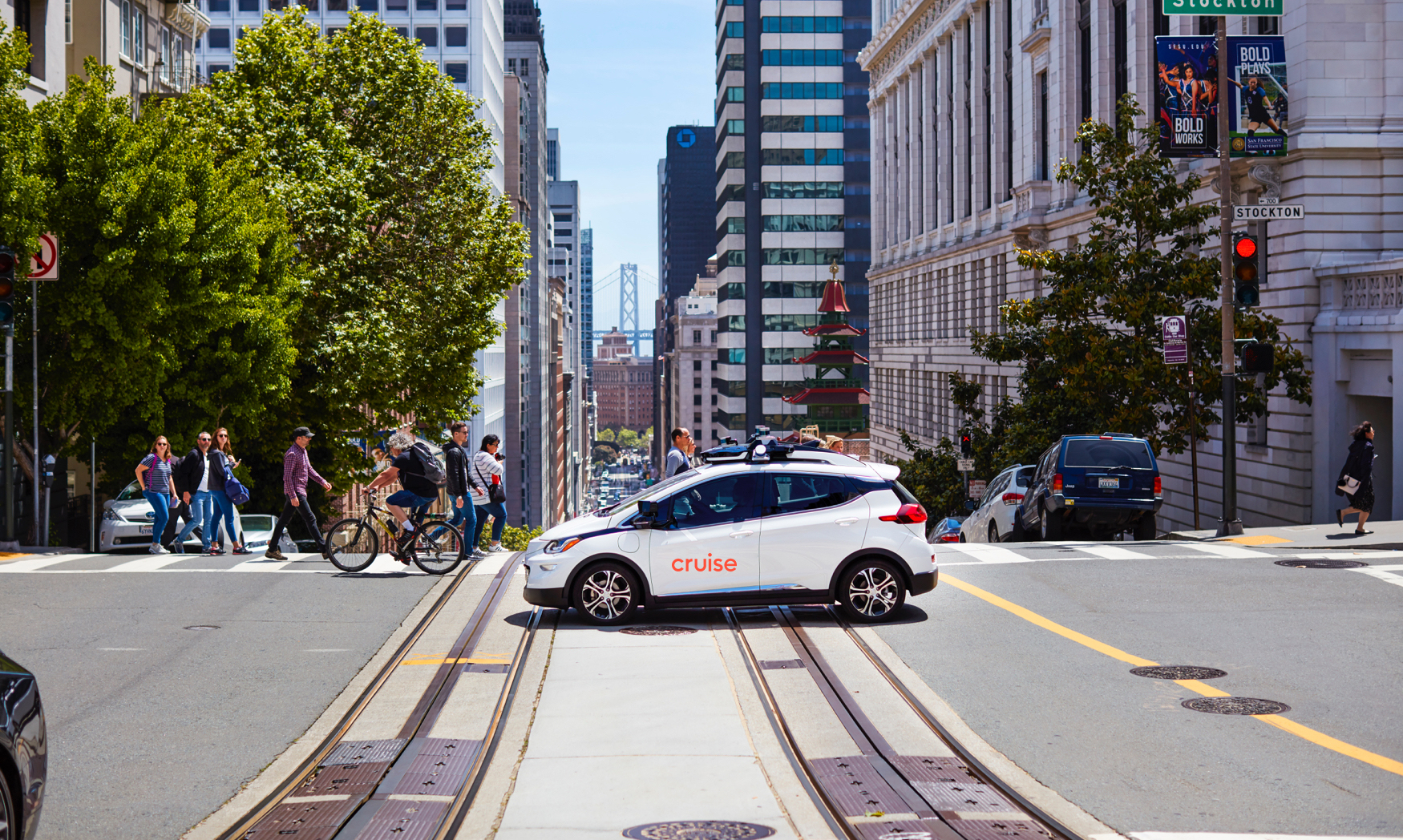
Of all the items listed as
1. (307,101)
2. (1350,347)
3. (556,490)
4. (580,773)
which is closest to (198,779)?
(580,773)

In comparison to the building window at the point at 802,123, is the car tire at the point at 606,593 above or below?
below

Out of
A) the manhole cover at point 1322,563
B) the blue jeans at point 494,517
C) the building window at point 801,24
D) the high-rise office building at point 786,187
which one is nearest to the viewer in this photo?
the manhole cover at point 1322,563

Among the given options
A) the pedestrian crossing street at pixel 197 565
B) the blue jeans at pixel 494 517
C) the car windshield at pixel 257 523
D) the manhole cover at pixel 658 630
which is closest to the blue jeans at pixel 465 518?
the blue jeans at pixel 494 517

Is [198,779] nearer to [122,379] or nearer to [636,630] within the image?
[636,630]

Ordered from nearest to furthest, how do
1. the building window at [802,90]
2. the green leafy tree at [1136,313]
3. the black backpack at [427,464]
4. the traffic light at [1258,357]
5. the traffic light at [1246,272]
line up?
the black backpack at [427,464], the traffic light at [1246,272], the traffic light at [1258,357], the green leafy tree at [1136,313], the building window at [802,90]

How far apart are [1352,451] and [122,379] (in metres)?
20.4

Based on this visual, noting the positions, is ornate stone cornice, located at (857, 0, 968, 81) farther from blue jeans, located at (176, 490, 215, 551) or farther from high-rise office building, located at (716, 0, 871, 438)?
blue jeans, located at (176, 490, 215, 551)

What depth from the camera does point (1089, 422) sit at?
109ft

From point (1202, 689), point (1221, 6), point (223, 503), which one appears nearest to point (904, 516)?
point (1202, 689)

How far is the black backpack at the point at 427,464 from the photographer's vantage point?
18.0 m

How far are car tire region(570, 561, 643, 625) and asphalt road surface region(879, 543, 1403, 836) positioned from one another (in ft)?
8.68

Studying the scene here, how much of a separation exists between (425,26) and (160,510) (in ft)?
317

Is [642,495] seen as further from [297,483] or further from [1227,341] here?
[1227,341]

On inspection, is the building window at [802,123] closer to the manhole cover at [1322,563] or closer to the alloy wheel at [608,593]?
the manhole cover at [1322,563]
